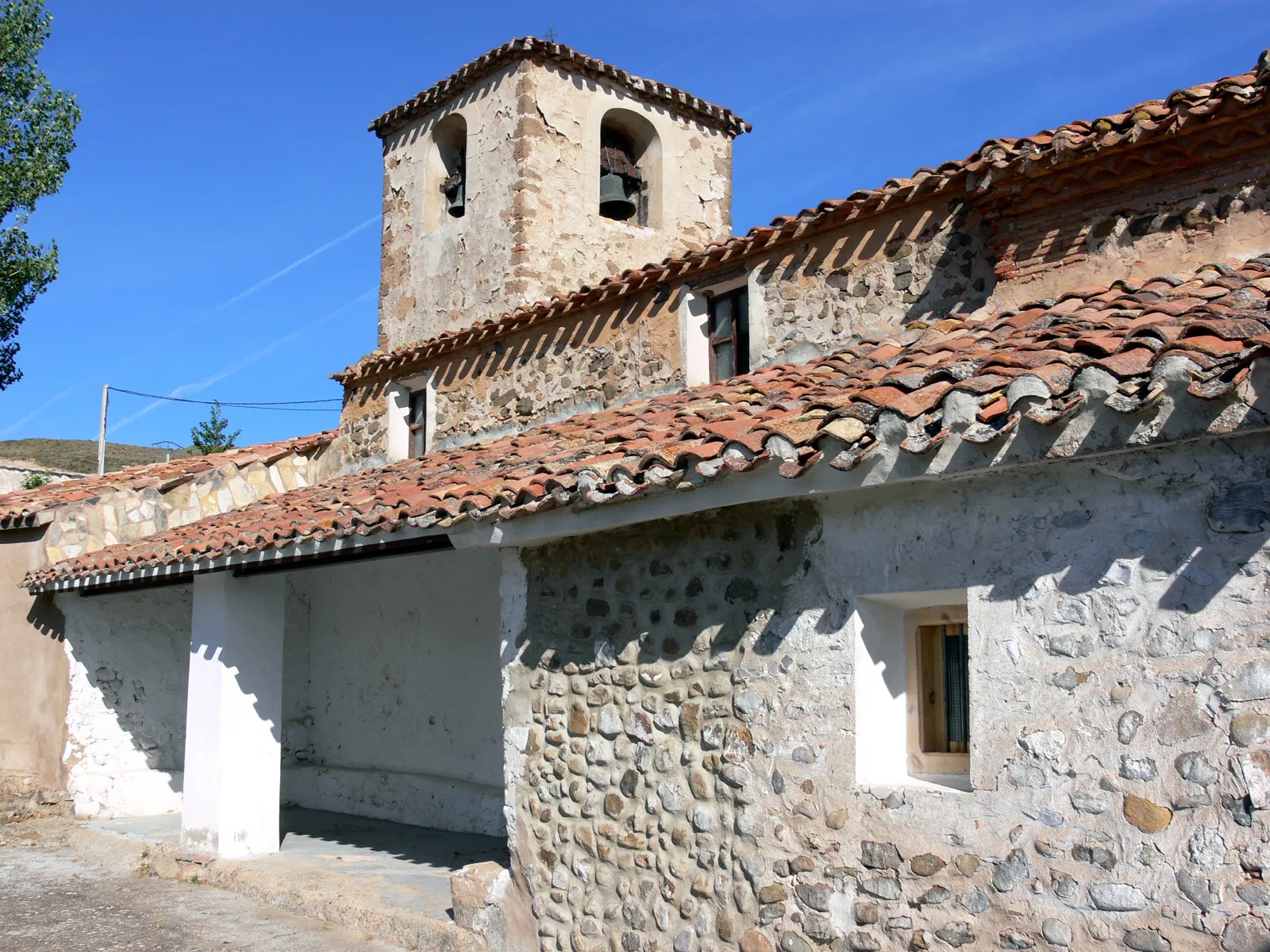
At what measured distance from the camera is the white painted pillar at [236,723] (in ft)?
28.3

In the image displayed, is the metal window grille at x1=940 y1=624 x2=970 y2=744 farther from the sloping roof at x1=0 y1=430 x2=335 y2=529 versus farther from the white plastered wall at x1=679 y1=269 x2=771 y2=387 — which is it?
the sloping roof at x1=0 y1=430 x2=335 y2=529

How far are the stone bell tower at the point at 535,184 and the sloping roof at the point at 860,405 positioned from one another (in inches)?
163

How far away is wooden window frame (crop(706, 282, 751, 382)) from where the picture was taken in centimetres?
905

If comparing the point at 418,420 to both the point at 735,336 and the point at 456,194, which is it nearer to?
the point at 456,194

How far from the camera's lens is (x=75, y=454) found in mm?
45375

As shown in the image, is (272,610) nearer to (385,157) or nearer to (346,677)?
(346,677)

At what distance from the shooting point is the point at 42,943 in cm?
700

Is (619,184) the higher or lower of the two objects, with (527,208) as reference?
higher

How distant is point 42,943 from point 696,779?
172 inches

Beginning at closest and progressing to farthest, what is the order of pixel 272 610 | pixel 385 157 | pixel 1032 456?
pixel 1032 456, pixel 272 610, pixel 385 157

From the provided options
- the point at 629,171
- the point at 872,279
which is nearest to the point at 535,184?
the point at 629,171

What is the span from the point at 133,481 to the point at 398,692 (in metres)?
3.80

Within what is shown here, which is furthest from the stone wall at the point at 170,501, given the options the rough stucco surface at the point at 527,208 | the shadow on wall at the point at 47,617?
the rough stucco surface at the point at 527,208

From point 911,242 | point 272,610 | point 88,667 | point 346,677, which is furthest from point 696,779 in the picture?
point 88,667
